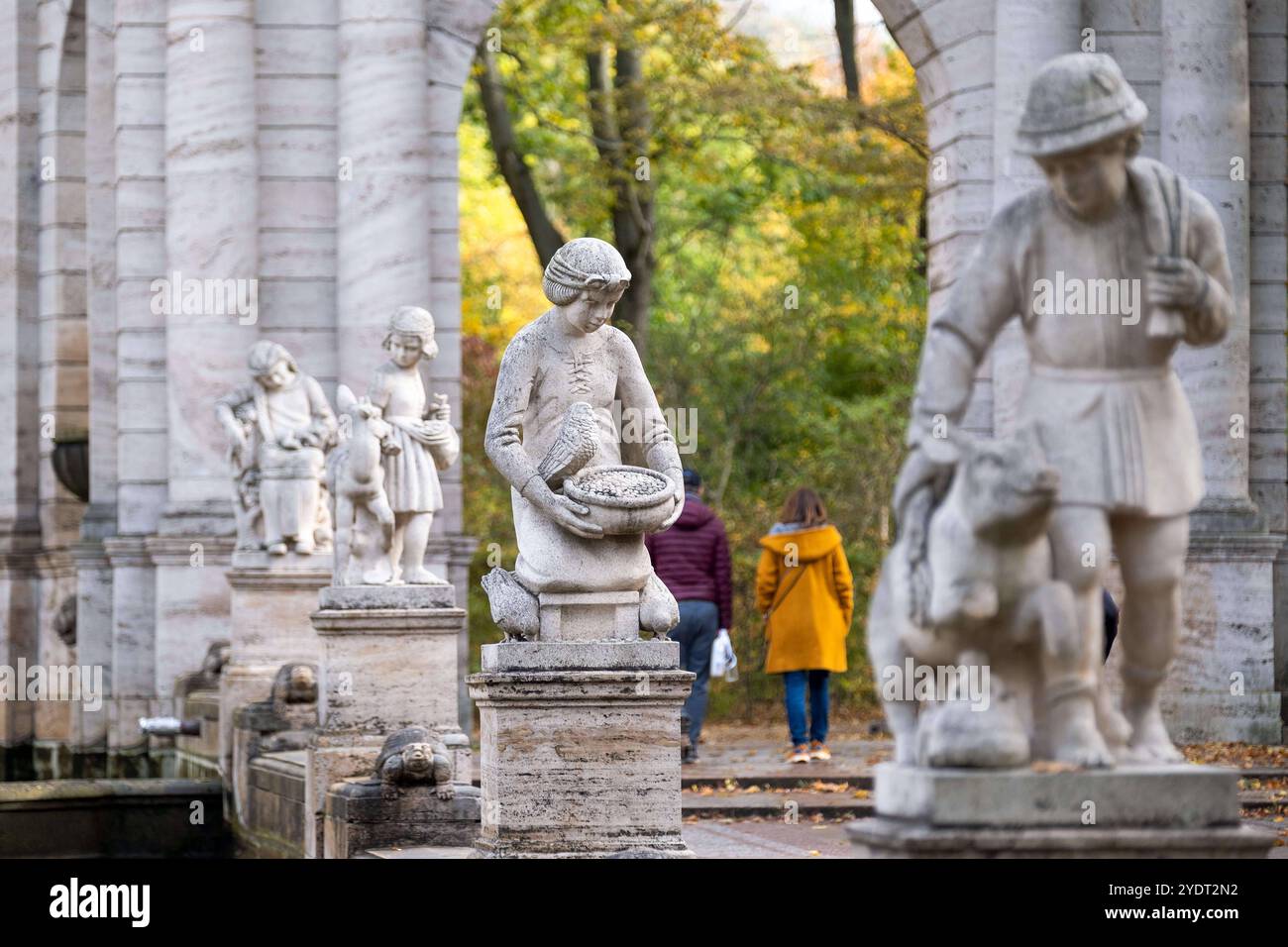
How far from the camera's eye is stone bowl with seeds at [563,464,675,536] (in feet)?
30.6

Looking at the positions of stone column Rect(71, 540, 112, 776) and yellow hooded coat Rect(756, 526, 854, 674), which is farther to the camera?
stone column Rect(71, 540, 112, 776)

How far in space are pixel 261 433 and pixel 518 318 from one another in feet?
70.0

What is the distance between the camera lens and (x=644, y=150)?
31219mm

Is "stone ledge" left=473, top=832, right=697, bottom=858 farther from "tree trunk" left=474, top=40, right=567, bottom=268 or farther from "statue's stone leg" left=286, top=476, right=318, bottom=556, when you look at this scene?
"tree trunk" left=474, top=40, right=567, bottom=268

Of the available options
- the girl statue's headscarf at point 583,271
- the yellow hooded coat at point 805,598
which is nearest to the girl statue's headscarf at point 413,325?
the yellow hooded coat at point 805,598

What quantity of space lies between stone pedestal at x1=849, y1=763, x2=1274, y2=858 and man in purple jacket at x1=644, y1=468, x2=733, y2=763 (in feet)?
33.9

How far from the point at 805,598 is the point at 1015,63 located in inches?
201

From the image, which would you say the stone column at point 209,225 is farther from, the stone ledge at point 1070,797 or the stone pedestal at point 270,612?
the stone ledge at point 1070,797

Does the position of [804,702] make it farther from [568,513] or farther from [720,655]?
[568,513]

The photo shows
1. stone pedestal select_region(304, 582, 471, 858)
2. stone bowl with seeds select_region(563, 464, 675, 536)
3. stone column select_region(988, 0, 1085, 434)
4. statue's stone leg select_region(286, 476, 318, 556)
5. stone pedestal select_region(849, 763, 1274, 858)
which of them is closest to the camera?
stone pedestal select_region(849, 763, 1274, 858)

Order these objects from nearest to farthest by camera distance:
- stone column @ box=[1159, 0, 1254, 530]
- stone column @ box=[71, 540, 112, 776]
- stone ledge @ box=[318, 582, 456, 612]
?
stone ledge @ box=[318, 582, 456, 612] < stone column @ box=[1159, 0, 1254, 530] < stone column @ box=[71, 540, 112, 776]

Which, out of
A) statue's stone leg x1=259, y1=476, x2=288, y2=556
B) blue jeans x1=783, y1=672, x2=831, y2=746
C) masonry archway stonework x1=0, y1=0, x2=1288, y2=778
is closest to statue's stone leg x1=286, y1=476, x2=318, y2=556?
statue's stone leg x1=259, y1=476, x2=288, y2=556
